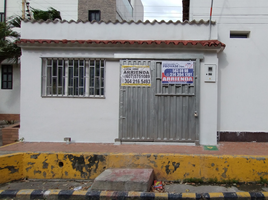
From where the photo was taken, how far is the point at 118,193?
3.93 m

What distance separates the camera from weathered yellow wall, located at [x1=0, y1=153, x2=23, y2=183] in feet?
15.0

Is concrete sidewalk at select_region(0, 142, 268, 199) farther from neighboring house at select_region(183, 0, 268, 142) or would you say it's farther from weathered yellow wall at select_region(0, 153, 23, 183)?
neighboring house at select_region(183, 0, 268, 142)

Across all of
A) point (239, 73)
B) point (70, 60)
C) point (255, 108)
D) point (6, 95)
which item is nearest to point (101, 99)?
point (70, 60)

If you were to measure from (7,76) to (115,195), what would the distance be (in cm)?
988

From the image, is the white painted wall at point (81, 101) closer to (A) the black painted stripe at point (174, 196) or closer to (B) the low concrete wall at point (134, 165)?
(B) the low concrete wall at point (134, 165)

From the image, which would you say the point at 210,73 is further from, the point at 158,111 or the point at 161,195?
the point at 161,195

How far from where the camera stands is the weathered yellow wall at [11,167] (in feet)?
15.0

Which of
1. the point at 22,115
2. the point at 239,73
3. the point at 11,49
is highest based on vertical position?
the point at 11,49

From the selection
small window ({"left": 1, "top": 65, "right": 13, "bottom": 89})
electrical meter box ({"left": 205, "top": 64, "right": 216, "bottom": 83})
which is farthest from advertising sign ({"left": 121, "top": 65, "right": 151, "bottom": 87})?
small window ({"left": 1, "top": 65, "right": 13, "bottom": 89})

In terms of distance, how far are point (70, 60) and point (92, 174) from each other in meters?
3.49

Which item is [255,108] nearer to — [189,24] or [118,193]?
[189,24]

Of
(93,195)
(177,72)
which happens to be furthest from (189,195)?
(177,72)

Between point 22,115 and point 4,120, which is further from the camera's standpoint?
point 4,120

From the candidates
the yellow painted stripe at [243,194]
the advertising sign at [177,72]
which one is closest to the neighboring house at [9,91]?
the advertising sign at [177,72]
